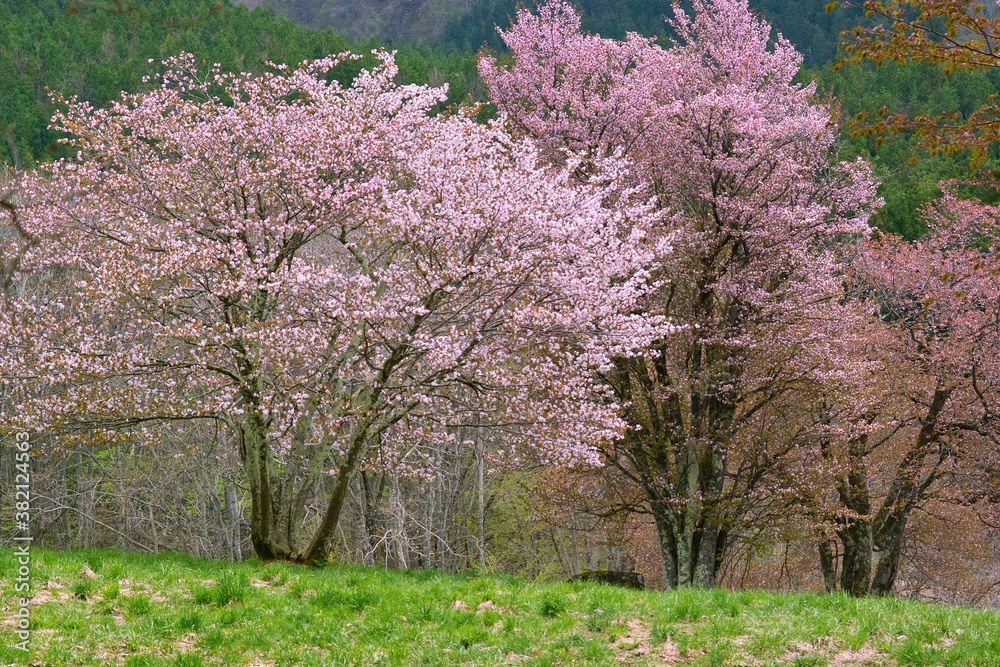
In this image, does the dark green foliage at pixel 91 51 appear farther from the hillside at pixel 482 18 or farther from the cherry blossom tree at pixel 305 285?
the hillside at pixel 482 18

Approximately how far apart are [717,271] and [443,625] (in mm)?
10974

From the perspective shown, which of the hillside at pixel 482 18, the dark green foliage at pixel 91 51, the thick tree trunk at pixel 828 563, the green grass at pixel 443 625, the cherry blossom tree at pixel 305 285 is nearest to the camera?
the green grass at pixel 443 625

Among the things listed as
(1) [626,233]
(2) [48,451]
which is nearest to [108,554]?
(1) [626,233]

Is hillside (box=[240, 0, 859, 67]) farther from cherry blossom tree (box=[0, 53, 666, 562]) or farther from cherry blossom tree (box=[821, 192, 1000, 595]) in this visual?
cherry blossom tree (box=[0, 53, 666, 562])

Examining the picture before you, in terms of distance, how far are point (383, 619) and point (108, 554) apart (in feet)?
19.2

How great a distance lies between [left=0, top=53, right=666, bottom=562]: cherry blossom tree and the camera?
1192 centimetres

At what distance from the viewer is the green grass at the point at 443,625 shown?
7605mm

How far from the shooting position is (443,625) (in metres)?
8.76

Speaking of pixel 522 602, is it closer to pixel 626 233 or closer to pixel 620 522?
pixel 626 233

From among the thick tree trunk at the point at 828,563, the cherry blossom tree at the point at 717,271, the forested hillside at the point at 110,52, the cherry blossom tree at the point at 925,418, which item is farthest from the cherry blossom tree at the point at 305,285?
the forested hillside at the point at 110,52

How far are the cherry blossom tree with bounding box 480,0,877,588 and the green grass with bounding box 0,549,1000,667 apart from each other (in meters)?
7.32

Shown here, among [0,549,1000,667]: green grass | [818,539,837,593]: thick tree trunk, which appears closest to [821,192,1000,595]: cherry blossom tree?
[818,539,837,593]: thick tree trunk

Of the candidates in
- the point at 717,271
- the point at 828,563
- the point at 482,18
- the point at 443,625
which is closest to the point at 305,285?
the point at 443,625

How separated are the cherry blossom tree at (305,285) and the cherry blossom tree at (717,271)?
3.50 m
